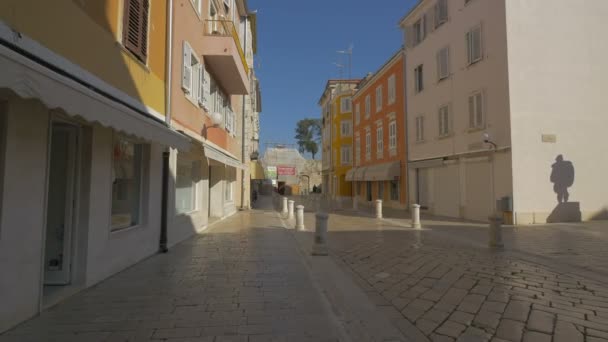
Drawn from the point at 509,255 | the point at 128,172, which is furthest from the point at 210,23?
the point at 509,255

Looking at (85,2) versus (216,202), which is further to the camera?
(216,202)

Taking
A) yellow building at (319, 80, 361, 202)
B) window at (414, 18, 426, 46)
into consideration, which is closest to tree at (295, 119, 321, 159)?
yellow building at (319, 80, 361, 202)

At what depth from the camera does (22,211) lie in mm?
3779

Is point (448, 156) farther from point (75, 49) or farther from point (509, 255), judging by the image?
point (75, 49)

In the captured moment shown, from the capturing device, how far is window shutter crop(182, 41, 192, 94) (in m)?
9.13

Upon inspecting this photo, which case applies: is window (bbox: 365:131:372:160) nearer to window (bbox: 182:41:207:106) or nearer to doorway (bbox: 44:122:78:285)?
window (bbox: 182:41:207:106)

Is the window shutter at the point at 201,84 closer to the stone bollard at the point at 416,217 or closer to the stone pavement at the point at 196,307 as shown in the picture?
the stone pavement at the point at 196,307

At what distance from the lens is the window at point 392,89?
24025 mm

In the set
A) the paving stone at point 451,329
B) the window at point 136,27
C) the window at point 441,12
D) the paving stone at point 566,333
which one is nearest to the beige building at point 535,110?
the window at point 441,12

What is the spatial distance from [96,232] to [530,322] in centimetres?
598

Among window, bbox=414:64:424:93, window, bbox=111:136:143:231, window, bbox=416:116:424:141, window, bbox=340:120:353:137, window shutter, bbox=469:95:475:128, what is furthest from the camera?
window, bbox=340:120:353:137

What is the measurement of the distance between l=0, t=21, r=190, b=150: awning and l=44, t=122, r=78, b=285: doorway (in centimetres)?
94

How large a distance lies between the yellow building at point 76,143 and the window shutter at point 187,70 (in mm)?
1094

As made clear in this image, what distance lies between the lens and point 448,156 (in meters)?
17.3
